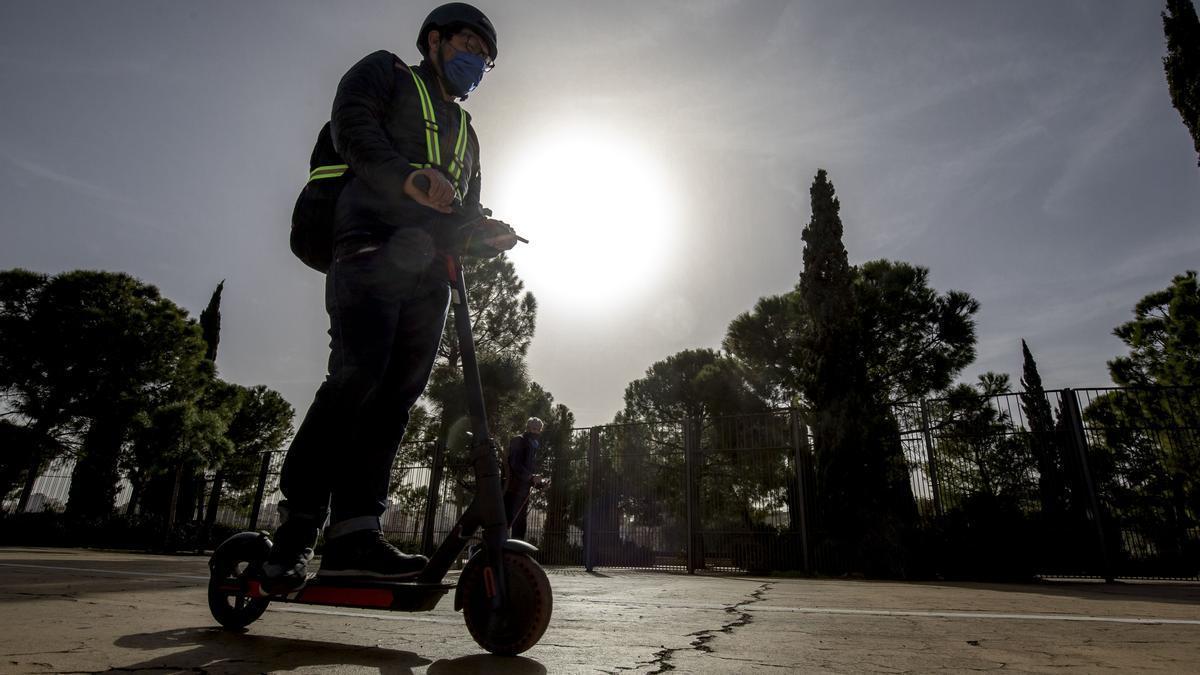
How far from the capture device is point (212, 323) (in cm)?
2986

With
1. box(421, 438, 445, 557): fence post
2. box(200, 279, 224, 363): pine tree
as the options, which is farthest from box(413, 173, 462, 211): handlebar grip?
box(200, 279, 224, 363): pine tree

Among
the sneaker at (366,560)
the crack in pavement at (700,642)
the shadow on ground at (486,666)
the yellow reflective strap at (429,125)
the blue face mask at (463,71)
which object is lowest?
the crack in pavement at (700,642)

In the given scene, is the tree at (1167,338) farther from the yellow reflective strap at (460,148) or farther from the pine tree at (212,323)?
the pine tree at (212,323)

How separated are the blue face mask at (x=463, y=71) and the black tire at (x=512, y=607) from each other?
1.62 metres

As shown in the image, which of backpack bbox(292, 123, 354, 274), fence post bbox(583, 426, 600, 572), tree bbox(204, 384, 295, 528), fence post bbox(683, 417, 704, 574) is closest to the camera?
backpack bbox(292, 123, 354, 274)

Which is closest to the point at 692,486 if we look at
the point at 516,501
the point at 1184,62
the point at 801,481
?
the point at 801,481

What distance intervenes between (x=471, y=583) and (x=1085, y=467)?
10650 millimetres

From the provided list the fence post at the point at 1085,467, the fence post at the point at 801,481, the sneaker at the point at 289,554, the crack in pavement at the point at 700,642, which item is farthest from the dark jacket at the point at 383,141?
the fence post at the point at 1085,467

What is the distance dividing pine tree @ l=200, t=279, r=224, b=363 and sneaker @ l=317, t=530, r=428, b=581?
33.4 meters

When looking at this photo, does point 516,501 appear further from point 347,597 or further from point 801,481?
point 801,481

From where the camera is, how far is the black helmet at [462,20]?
6.48 ft

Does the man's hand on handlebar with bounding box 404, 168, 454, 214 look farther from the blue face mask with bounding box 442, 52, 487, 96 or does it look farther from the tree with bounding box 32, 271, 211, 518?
the tree with bounding box 32, 271, 211, 518

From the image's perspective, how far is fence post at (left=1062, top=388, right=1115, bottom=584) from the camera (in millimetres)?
8203

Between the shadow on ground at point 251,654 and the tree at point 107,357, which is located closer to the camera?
the shadow on ground at point 251,654
